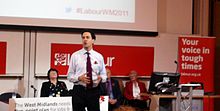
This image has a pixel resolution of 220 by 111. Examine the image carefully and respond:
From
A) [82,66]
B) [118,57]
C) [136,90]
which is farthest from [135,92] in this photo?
[82,66]

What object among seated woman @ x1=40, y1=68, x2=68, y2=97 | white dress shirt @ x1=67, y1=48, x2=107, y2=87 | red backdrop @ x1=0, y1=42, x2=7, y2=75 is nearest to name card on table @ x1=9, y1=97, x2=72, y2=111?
white dress shirt @ x1=67, y1=48, x2=107, y2=87

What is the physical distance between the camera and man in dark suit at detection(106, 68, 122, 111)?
6.32 metres

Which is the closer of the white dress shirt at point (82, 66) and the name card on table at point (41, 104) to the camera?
the name card on table at point (41, 104)

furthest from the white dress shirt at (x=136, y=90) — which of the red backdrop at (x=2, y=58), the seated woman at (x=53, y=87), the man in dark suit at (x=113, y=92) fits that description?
the red backdrop at (x=2, y=58)

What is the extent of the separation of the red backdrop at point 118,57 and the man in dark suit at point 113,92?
0.95 feet

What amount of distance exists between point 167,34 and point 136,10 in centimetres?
80

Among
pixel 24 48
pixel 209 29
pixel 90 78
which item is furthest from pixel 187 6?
pixel 90 78

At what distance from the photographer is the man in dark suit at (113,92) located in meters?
6.32

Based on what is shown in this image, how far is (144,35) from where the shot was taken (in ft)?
22.6

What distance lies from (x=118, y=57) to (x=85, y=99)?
119 inches

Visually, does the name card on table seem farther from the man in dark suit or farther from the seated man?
the seated man

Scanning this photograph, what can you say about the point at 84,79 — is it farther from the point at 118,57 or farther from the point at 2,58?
the point at 118,57

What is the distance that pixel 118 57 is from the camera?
22.2 feet

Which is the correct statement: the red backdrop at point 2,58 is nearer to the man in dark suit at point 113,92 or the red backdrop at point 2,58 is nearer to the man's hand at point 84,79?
the man in dark suit at point 113,92
